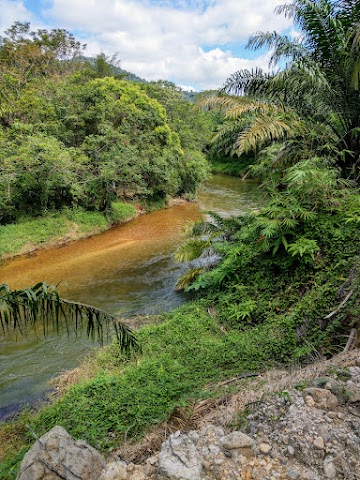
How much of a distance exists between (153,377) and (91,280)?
20.7 feet

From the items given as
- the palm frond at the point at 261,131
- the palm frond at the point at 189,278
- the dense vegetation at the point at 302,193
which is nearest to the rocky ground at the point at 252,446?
the dense vegetation at the point at 302,193

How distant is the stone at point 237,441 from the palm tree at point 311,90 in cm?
604

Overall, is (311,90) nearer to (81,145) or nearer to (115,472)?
(115,472)

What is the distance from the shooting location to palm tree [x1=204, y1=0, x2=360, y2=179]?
303 inches

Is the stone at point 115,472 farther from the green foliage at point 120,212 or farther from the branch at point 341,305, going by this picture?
the green foliage at point 120,212

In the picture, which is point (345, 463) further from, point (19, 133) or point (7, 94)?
point (7, 94)

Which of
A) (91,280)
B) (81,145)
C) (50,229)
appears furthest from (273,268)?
(81,145)

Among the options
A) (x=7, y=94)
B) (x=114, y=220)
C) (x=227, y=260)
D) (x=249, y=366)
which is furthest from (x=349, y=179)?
(x=7, y=94)

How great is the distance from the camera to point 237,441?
10.2ft

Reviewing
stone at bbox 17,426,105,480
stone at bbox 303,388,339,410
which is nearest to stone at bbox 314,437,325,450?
stone at bbox 303,388,339,410

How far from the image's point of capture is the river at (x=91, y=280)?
22.1 feet

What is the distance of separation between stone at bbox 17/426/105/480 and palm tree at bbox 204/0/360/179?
6.50 metres

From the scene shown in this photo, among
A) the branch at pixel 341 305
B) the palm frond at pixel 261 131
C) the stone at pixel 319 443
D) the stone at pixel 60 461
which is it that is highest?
the palm frond at pixel 261 131

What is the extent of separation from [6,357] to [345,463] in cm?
683
